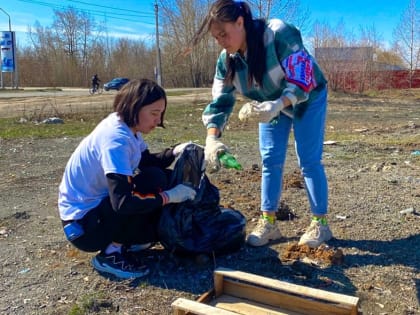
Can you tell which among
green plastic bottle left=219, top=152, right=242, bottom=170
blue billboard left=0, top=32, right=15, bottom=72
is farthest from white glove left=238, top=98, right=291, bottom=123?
blue billboard left=0, top=32, right=15, bottom=72

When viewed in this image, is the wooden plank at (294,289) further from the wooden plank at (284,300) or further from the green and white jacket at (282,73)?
the green and white jacket at (282,73)

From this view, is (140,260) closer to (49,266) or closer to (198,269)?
(198,269)

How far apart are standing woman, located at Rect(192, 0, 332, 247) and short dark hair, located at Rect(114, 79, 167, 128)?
0.48 meters

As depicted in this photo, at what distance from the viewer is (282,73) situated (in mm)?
2834

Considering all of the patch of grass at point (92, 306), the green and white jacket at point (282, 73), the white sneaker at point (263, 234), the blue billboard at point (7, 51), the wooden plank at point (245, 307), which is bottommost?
the patch of grass at point (92, 306)

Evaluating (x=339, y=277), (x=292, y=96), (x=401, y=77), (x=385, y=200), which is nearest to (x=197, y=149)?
(x=292, y=96)

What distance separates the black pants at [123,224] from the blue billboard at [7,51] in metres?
41.8

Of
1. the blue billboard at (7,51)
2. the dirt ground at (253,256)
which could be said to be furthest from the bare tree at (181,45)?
the dirt ground at (253,256)

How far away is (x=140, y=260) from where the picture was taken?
2.96m

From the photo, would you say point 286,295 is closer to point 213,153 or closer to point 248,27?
point 213,153

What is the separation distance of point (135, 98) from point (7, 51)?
43.0 metres

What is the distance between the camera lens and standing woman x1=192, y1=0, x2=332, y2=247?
2.71 m

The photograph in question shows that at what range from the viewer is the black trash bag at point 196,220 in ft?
9.22

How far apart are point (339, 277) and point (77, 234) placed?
4.77 feet
